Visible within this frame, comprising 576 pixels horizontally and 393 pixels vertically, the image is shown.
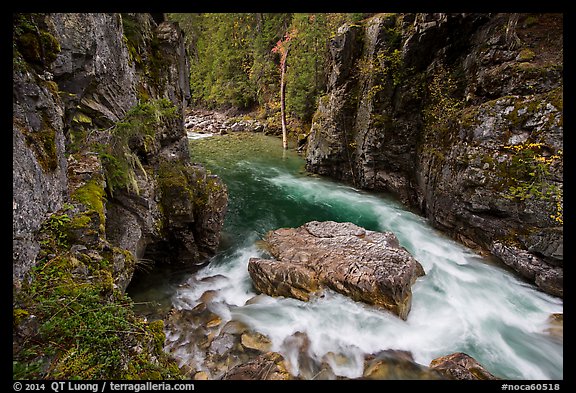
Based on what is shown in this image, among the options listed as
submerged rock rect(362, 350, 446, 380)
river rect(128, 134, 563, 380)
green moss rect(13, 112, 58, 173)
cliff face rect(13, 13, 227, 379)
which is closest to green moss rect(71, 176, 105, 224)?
cliff face rect(13, 13, 227, 379)

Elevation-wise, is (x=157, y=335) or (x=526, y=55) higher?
(x=526, y=55)

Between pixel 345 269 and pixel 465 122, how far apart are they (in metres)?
6.25

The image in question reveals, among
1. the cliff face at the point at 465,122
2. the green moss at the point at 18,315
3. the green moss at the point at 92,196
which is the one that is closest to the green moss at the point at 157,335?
the green moss at the point at 18,315

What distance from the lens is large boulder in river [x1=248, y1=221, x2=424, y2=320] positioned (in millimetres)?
6102

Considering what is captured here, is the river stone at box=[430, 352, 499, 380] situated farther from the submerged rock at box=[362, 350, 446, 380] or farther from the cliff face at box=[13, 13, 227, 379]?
the cliff face at box=[13, 13, 227, 379]

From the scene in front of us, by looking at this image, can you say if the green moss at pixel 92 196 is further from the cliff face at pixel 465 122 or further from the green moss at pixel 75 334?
the cliff face at pixel 465 122

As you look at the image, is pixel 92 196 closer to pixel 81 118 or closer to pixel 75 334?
pixel 81 118

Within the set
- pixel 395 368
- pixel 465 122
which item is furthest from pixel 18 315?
pixel 465 122

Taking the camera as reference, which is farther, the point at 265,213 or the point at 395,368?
the point at 265,213

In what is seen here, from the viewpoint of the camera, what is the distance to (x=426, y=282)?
7320 millimetres

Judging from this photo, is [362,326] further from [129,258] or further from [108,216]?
[108,216]

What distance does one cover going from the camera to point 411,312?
20.6ft

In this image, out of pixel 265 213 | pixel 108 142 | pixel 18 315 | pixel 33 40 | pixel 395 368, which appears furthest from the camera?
pixel 265 213
